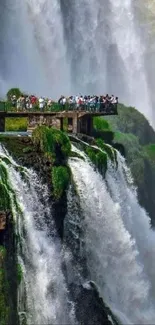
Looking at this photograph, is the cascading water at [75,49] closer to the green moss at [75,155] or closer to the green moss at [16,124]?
the green moss at [16,124]

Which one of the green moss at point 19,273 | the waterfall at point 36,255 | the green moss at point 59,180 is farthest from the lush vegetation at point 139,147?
the green moss at point 19,273

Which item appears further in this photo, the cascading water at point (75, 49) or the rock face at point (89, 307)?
the cascading water at point (75, 49)

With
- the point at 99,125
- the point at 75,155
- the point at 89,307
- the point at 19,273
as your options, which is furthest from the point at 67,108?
the point at 19,273

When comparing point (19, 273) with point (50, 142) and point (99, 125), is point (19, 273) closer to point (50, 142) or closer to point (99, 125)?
point (50, 142)

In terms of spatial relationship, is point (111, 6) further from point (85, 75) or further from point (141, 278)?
point (141, 278)

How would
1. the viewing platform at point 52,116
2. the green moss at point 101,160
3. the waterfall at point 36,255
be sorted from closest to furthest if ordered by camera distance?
1. the waterfall at point 36,255
2. the green moss at point 101,160
3. the viewing platform at point 52,116

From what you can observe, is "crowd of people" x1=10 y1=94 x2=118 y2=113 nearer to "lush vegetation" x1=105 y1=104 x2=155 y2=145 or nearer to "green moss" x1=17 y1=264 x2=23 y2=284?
"lush vegetation" x1=105 y1=104 x2=155 y2=145
